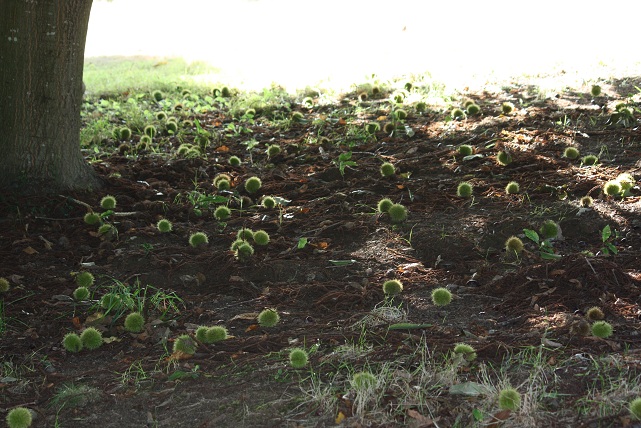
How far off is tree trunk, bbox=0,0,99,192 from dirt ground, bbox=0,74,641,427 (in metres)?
0.25

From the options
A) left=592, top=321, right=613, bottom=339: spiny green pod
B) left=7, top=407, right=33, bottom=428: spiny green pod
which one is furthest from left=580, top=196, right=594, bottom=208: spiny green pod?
→ left=7, top=407, right=33, bottom=428: spiny green pod

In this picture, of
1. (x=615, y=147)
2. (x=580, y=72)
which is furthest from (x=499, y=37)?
(x=615, y=147)

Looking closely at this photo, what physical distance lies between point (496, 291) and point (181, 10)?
12758mm

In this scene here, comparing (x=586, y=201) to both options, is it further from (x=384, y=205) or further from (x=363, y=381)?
(x=363, y=381)

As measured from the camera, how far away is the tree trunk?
4590 mm

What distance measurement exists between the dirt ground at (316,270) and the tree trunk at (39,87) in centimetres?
25

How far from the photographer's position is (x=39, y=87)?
468cm

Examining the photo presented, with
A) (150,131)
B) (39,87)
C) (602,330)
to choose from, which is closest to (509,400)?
(602,330)

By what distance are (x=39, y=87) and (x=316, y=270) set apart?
220 centimetres

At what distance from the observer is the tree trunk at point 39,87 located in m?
4.59

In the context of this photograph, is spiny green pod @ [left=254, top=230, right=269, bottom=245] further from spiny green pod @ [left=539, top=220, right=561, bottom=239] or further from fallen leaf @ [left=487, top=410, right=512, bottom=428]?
fallen leaf @ [left=487, top=410, right=512, bottom=428]

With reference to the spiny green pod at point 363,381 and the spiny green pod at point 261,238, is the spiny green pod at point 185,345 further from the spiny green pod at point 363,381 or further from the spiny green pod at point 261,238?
the spiny green pod at point 261,238

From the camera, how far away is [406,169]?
5.19 meters

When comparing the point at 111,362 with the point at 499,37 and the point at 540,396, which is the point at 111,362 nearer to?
the point at 540,396
